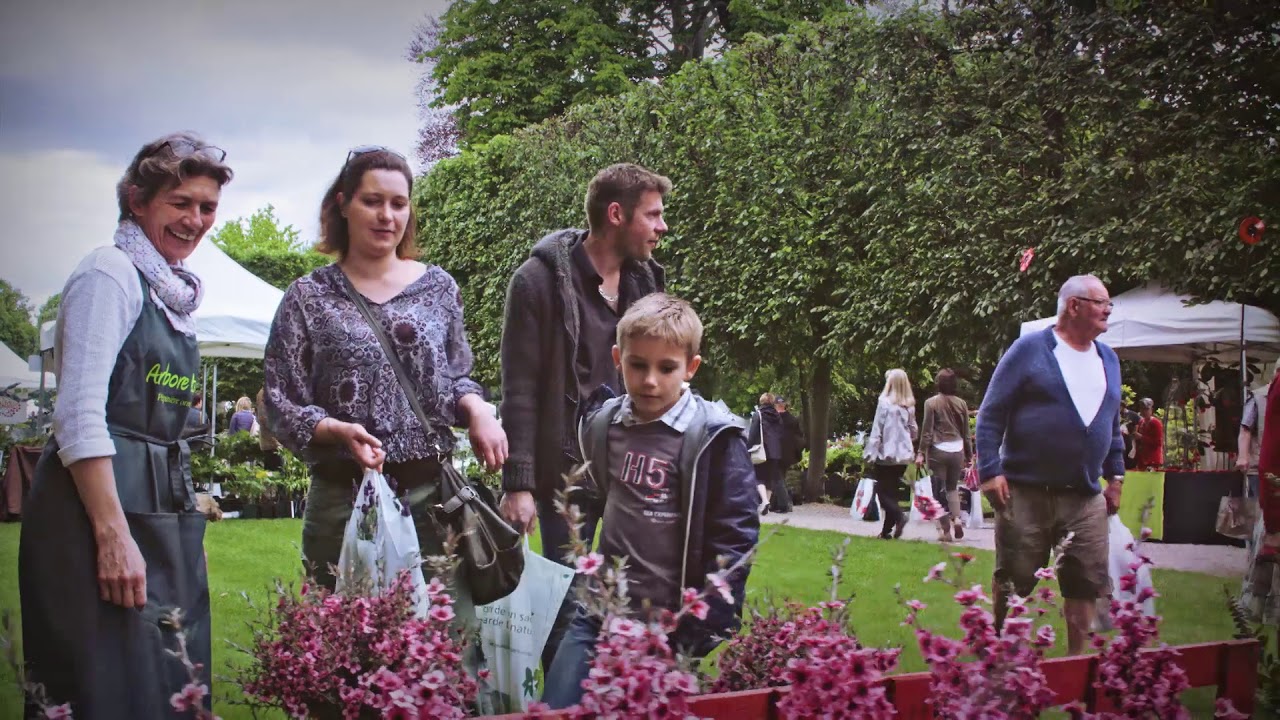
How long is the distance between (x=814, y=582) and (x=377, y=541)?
4946mm

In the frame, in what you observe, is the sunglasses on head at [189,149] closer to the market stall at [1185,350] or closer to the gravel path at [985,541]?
the gravel path at [985,541]

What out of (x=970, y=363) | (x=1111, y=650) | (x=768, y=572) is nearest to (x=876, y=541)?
(x=970, y=363)

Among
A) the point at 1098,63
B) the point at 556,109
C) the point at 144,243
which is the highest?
the point at 1098,63

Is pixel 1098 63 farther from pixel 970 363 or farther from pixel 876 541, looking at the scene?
pixel 876 541

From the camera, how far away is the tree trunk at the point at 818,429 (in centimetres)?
1395

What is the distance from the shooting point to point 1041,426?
4.25m

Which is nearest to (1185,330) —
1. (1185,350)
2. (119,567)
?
(1185,350)

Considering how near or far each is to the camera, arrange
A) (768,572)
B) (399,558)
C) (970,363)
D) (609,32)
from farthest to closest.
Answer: (970,363) < (768,572) < (609,32) < (399,558)

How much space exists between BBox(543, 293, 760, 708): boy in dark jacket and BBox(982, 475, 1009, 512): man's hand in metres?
2.05

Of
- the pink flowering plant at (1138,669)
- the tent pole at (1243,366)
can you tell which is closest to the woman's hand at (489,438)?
the pink flowering plant at (1138,669)

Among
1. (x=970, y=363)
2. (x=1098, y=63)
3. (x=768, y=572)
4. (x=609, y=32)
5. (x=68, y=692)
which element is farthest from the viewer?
(x=970, y=363)

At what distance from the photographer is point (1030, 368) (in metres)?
4.29

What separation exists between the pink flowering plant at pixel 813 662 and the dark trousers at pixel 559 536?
70cm

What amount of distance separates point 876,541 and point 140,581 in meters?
8.02
